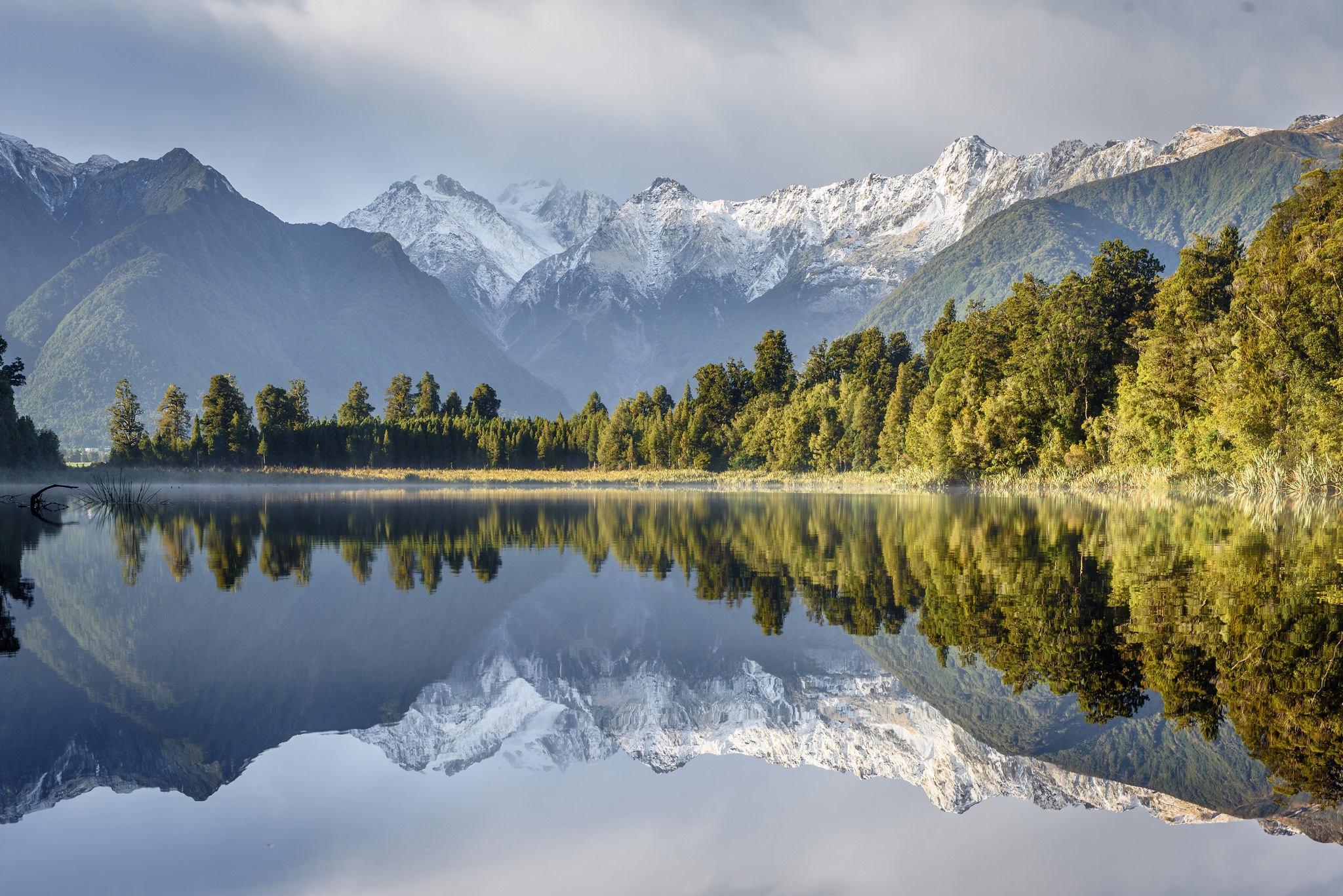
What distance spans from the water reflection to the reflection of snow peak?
0.16 feet

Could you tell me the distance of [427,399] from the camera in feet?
548

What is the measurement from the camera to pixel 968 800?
375 inches

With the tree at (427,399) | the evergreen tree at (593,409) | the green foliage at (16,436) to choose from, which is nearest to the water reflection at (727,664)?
the green foliage at (16,436)

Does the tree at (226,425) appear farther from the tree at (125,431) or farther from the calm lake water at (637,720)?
the calm lake water at (637,720)

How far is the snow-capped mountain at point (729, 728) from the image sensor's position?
9.83m

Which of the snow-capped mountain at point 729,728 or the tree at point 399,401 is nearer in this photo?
the snow-capped mountain at point 729,728

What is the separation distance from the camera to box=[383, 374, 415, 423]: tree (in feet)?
531

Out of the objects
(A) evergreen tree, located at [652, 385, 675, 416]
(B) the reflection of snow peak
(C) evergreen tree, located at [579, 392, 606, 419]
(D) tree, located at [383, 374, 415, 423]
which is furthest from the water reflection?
(D) tree, located at [383, 374, 415, 423]

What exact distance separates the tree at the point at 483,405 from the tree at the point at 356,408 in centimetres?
1863

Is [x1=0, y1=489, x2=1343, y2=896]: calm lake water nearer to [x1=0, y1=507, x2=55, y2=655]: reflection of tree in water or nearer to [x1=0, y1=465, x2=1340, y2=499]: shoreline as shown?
[x1=0, y1=507, x2=55, y2=655]: reflection of tree in water

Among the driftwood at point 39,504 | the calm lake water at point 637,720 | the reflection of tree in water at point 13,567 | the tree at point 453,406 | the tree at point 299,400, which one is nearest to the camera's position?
the calm lake water at point 637,720

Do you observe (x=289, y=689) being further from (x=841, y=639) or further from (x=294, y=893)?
(x=841, y=639)

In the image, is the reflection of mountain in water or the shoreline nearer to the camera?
the reflection of mountain in water

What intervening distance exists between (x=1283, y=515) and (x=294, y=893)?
4265cm
